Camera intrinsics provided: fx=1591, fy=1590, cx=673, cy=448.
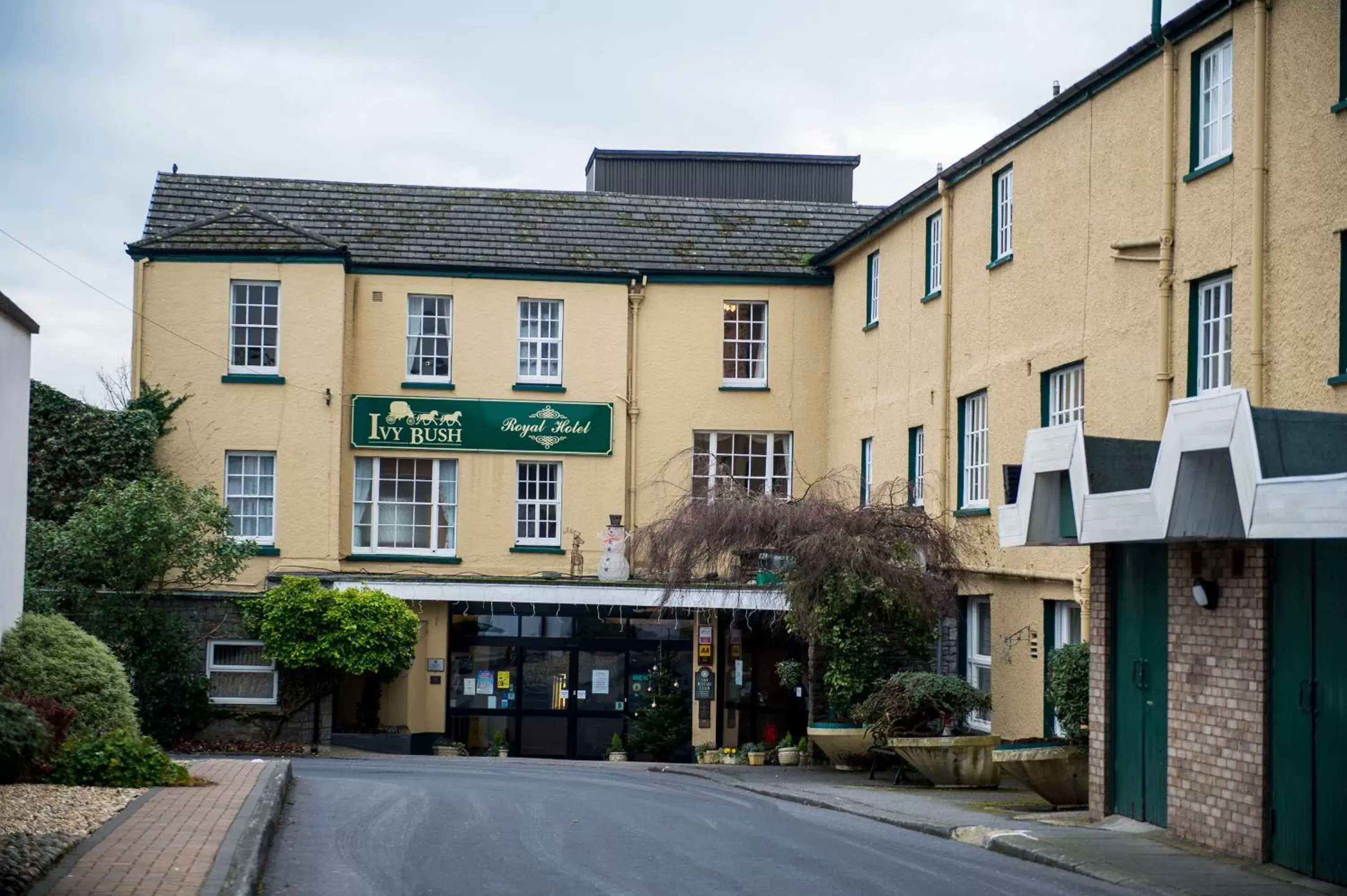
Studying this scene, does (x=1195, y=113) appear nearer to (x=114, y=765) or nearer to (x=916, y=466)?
(x=916, y=466)

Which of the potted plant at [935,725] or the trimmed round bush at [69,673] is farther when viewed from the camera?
the potted plant at [935,725]

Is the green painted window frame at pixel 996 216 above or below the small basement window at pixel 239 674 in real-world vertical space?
above

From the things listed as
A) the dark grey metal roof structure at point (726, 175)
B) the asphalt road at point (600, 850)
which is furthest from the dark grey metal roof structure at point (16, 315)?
the dark grey metal roof structure at point (726, 175)

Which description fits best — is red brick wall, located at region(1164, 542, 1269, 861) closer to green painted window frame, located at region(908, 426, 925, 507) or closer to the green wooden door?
the green wooden door

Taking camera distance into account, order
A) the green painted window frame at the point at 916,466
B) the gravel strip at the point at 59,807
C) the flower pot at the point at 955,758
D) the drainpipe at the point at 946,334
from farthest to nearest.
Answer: the green painted window frame at the point at 916,466
the drainpipe at the point at 946,334
the flower pot at the point at 955,758
the gravel strip at the point at 59,807

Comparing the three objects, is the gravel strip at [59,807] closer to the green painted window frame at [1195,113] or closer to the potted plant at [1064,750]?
the potted plant at [1064,750]

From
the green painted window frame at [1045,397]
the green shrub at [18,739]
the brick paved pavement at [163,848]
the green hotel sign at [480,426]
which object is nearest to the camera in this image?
the brick paved pavement at [163,848]

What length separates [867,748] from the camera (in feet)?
74.6

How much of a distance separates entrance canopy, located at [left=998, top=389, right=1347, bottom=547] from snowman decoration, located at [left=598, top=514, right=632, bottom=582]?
1457 centimetres

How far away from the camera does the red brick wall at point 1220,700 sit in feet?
42.3

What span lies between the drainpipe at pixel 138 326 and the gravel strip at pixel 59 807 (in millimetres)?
16184

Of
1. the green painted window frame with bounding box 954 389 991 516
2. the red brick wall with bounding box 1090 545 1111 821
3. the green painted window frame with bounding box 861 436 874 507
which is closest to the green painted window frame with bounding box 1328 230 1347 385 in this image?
the red brick wall with bounding box 1090 545 1111 821

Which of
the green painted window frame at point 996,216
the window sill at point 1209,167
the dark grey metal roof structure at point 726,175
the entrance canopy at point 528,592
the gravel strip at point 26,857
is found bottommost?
the gravel strip at point 26,857

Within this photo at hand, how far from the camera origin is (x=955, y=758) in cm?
1991
